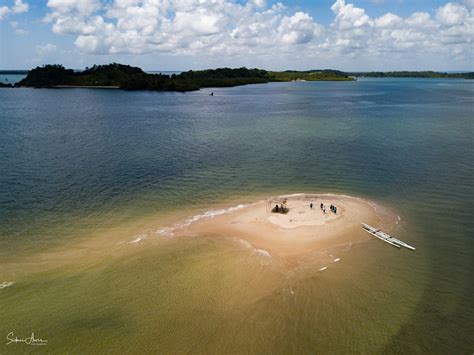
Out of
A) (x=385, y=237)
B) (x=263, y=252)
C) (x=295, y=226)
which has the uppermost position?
(x=295, y=226)

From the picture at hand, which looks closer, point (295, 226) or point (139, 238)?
point (139, 238)

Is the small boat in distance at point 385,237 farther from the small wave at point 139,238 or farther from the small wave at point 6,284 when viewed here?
the small wave at point 6,284

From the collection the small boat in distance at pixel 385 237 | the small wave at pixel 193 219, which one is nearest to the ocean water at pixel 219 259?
the small boat in distance at pixel 385 237

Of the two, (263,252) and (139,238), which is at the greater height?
(139,238)

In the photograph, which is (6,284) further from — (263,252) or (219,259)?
(263,252)

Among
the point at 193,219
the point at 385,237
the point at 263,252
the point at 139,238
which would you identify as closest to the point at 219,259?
the point at 263,252

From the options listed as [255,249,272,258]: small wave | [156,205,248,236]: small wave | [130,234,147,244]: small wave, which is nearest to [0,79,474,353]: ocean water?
[130,234,147,244]: small wave
